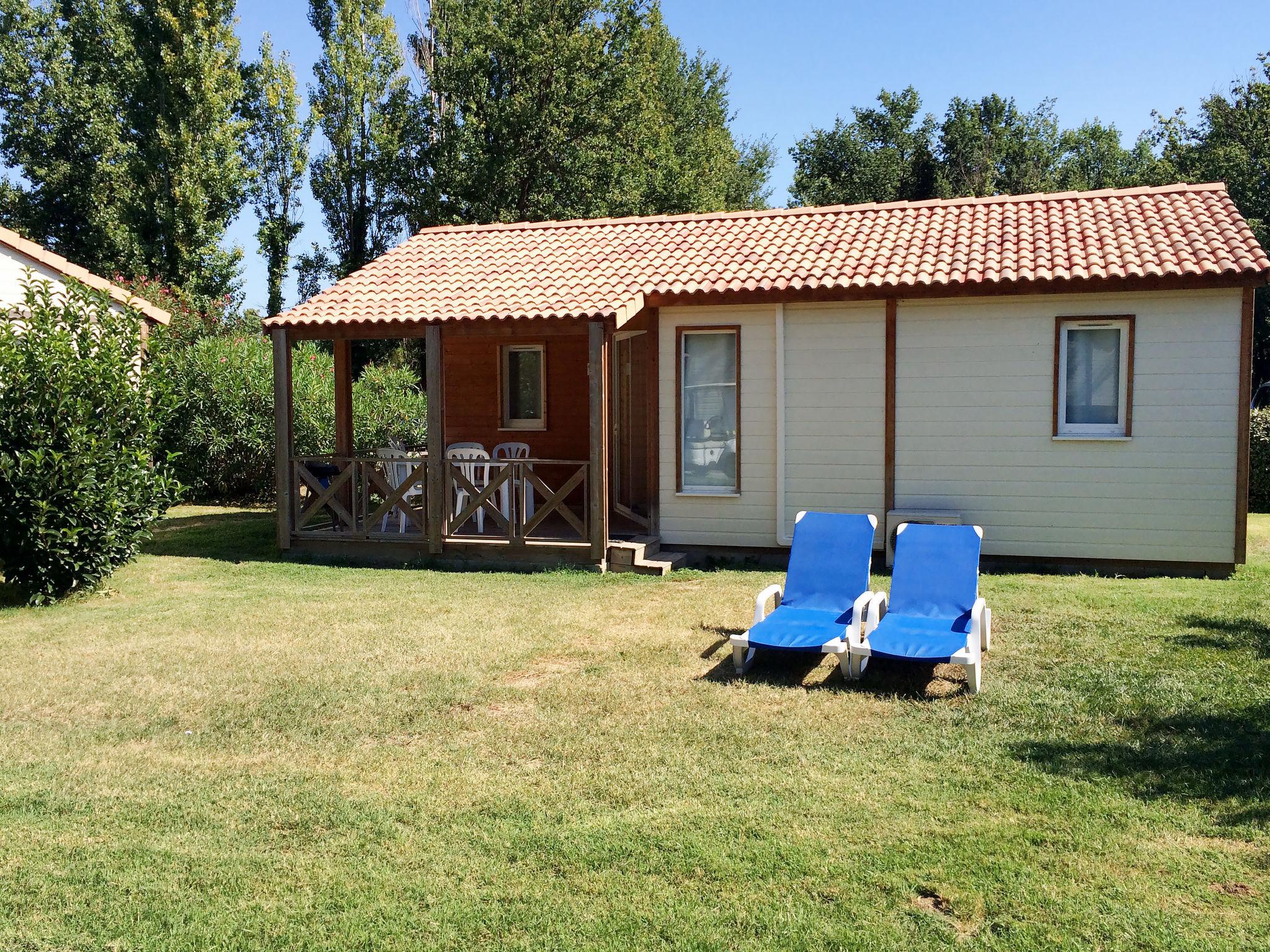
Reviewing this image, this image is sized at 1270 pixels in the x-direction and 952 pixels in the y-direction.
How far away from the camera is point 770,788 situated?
17.4 feet

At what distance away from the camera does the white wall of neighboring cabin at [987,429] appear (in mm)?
11094

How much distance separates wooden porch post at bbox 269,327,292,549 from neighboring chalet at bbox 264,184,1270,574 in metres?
0.03

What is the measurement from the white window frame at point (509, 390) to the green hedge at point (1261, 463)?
484 inches

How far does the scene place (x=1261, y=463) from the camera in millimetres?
18625

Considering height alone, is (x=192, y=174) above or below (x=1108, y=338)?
above

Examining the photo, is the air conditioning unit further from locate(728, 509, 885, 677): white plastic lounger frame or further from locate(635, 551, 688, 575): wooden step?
locate(728, 509, 885, 677): white plastic lounger frame

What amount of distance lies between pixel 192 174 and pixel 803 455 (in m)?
22.5

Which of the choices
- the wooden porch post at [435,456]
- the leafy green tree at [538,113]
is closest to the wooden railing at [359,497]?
the wooden porch post at [435,456]

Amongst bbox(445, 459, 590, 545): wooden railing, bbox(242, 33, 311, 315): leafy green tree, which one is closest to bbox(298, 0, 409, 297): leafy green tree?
bbox(242, 33, 311, 315): leafy green tree

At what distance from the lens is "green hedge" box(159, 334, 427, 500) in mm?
19109

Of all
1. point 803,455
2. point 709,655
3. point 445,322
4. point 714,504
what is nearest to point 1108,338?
point 803,455

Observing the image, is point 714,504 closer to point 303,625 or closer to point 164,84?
point 303,625

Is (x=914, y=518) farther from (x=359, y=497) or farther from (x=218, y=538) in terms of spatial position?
(x=218, y=538)

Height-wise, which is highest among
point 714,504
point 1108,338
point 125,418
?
point 1108,338
